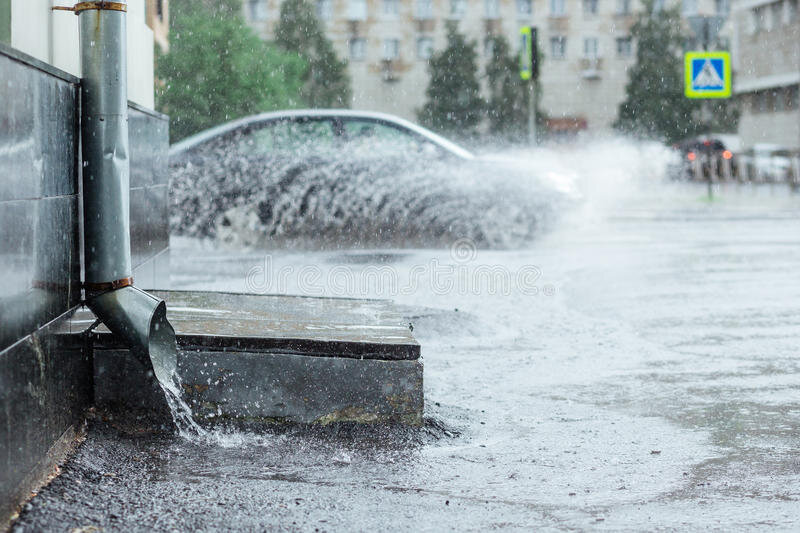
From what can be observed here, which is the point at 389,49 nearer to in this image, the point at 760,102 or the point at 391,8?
the point at 391,8

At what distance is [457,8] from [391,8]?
13.3 feet

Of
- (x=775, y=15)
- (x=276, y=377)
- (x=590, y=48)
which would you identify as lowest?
(x=276, y=377)

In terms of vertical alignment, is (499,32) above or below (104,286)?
above

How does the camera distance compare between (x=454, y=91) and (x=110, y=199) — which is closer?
(x=110, y=199)

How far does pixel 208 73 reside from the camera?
38.1 metres

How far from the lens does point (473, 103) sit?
2491 inches

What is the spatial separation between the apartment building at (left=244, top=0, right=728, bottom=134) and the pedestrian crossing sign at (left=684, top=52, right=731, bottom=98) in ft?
158

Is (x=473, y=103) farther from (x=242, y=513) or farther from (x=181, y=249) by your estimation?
(x=242, y=513)

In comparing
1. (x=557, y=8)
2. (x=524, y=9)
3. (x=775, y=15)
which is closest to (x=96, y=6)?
(x=775, y=15)

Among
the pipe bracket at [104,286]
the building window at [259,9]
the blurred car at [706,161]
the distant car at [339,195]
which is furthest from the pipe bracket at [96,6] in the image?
the building window at [259,9]

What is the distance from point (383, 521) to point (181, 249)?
10568 millimetres

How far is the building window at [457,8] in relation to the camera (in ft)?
233

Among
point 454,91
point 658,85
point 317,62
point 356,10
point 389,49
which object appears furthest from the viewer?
point 389,49

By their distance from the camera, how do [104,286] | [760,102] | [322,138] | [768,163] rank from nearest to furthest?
1. [104,286]
2. [322,138]
3. [768,163]
4. [760,102]
